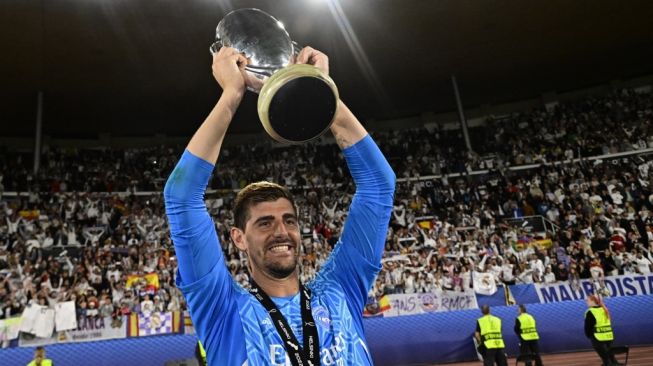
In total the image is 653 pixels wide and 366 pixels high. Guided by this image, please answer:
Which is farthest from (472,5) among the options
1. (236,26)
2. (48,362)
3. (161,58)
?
(236,26)

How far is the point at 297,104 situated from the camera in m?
1.65

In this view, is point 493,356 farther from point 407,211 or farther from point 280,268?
point 407,211

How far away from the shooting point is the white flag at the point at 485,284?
1278 cm

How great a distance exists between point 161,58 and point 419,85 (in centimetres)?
1167

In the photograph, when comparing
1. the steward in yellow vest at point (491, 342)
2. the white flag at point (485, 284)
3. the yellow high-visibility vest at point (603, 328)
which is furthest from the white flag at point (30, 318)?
the yellow high-visibility vest at point (603, 328)

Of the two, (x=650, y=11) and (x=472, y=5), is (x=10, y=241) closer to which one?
A: (x=472, y=5)

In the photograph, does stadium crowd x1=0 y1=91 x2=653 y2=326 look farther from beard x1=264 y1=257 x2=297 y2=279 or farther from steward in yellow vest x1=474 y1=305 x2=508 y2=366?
beard x1=264 y1=257 x2=297 y2=279

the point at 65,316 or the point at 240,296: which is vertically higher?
the point at 65,316

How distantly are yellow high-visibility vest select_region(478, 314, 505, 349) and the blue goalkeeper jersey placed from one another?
887 cm

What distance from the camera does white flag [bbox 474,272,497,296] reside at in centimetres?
1278

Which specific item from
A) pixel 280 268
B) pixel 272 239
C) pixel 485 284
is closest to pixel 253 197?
pixel 272 239

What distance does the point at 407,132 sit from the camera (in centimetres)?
2688

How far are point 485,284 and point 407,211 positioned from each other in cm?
709

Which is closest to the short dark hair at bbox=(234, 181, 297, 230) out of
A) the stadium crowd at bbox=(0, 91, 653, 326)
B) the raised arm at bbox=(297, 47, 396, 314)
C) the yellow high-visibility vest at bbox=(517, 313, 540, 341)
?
the raised arm at bbox=(297, 47, 396, 314)
